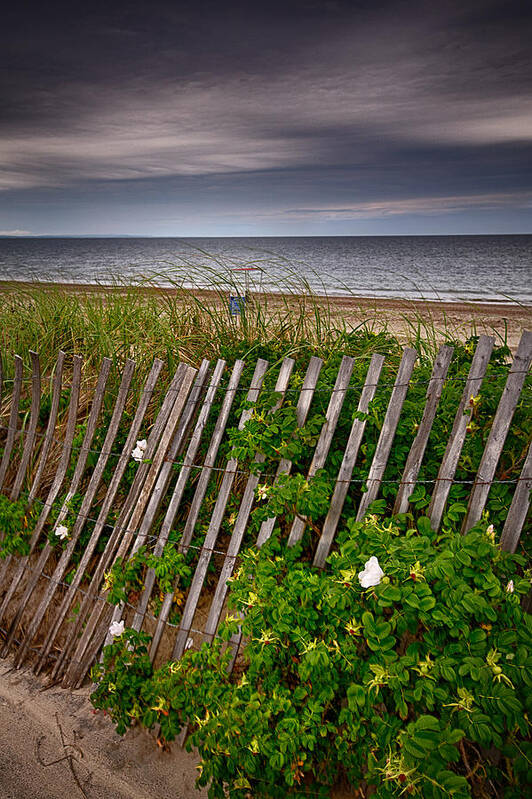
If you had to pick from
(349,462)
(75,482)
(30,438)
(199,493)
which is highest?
(349,462)

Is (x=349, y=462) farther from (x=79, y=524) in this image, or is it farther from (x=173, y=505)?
(x=79, y=524)

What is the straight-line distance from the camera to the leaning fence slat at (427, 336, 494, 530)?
6.66 ft

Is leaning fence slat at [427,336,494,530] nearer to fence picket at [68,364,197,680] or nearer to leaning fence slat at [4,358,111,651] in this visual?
fence picket at [68,364,197,680]

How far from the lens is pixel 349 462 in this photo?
7.41ft

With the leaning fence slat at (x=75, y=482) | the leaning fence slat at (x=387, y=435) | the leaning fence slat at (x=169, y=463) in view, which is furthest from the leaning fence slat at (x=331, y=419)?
the leaning fence slat at (x=75, y=482)

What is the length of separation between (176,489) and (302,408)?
0.82 m

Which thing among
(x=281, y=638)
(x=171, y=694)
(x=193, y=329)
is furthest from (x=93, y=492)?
(x=193, y=329)

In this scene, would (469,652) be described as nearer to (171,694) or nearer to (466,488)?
(466,488)

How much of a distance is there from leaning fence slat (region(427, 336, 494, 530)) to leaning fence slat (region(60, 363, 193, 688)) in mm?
1476

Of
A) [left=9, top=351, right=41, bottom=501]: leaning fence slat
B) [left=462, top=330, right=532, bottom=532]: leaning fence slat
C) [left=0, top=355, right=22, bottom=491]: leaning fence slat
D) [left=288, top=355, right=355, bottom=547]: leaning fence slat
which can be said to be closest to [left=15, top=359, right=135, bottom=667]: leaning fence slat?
[left=9, top=351, right=41, bottom=501]: leaning fence slat

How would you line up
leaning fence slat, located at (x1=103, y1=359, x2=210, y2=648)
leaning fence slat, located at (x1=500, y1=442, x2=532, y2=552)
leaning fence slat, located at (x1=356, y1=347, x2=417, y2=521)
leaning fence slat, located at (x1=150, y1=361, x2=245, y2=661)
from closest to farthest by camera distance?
leaning fence slat, located at (x1=500, y1=442, x2=532, y2=552) < leaning fence slat, located at (x1=356, y1=347, x2=417, y2=521) < leaning fence slat, located at (x1=150, y1=361, x2=245, y2=661) < leaning fence slat, located at (x1=103, y1=359, x2=210, y2=648)

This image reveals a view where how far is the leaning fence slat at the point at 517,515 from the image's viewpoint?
6.24 ft

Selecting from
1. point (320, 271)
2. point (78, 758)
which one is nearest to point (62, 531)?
point (78, 758)

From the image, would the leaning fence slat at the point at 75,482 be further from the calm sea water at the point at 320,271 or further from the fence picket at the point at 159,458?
the calm sea water at the point at 320,271
